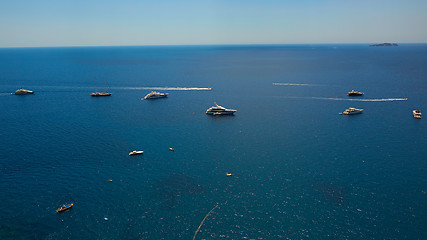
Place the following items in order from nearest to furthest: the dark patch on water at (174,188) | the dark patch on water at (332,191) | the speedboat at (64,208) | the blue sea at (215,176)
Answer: the blue sea at (215,176) < the speedboat at (64,208) < the dark patch on water at (332,191) < the dark patch on water at (174,188)

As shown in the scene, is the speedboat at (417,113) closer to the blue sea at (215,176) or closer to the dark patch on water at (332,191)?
the blue sea at (215,176)

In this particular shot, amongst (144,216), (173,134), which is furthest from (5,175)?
(173,134)

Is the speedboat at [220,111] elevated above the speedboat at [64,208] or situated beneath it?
elevated above

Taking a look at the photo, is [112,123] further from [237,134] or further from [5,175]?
[237,134]

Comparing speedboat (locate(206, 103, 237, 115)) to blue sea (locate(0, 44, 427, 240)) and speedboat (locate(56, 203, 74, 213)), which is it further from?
speedboat (locate(56, 203, 74, 213))

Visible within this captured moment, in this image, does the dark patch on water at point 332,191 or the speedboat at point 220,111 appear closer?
the dark patch on water at point 332,191

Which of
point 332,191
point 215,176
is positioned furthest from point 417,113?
point 215,176

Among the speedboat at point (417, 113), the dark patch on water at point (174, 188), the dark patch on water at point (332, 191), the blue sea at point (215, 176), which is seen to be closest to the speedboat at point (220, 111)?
the blue sea at point (215, 176)

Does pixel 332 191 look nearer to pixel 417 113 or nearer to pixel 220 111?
pixel 220 111

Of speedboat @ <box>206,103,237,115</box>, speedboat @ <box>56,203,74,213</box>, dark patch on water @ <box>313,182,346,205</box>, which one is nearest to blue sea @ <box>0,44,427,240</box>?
dark patch on water @ <box>313,182,346,205</box>
